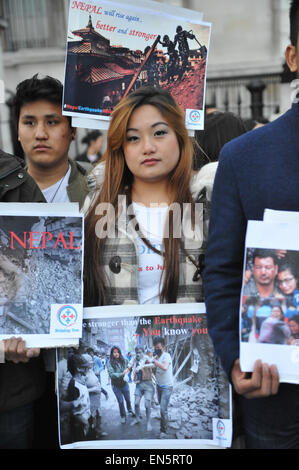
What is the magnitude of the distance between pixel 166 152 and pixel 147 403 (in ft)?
2.98

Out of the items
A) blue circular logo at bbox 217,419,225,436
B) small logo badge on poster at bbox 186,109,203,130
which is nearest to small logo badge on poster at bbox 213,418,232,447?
blue circular logo at bbox 217,419,225,436

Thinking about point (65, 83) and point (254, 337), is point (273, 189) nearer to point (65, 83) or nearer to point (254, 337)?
point (254, 337)

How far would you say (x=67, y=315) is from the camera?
1.81 meters

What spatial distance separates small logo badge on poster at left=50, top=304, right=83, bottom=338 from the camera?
179cm

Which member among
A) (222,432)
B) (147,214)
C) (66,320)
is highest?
(147,214)

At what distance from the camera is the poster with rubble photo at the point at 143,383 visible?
1841 mm

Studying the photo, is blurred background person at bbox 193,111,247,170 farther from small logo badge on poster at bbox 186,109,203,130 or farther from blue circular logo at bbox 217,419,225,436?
blue circular logo at bbox 217,419,225,436

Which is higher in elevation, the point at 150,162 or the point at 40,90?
the point at 40,90

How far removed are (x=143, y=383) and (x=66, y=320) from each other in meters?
0.35

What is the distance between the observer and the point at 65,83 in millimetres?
1932

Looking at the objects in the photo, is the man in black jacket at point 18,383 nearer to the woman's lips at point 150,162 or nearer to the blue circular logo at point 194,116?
the woman's lips at point 150,162

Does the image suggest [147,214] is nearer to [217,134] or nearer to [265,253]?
[265,253]

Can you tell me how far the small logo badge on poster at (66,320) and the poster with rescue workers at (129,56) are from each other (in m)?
0.72

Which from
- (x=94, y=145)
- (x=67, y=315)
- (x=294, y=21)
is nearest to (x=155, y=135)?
(x=294, y=21)
